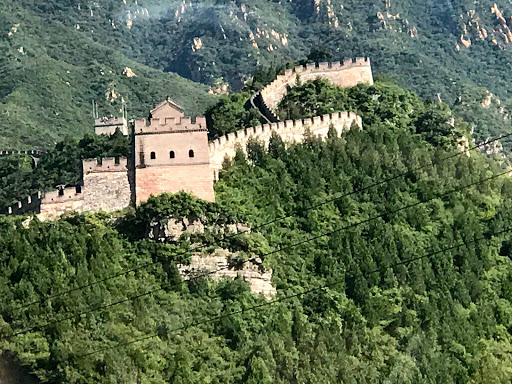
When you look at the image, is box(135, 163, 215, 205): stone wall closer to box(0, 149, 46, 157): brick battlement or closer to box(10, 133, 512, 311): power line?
box(10, 133, 512, 311): power line

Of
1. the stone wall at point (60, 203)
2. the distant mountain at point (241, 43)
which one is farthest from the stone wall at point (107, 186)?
the distant mountain at point (241, 43)

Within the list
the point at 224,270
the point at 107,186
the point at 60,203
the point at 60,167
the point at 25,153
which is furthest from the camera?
the point at 25,153

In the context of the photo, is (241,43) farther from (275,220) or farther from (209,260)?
(209,260)

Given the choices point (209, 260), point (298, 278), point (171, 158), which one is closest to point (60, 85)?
point (171, 158)

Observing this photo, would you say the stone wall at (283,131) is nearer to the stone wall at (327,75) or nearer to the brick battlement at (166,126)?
the brick battlement at (166,126)

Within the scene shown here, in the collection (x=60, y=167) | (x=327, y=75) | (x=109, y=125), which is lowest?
(x=60, y=167)

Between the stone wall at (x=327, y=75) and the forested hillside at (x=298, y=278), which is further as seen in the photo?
the stone wall at (x=327, y=75)

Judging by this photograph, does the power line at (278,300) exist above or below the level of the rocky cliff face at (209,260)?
below

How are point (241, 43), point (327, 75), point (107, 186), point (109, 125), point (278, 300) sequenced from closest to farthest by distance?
point (278, 300) < point (107, 186) < point (327, 75) < point (109, 125) < point (241, 43)
